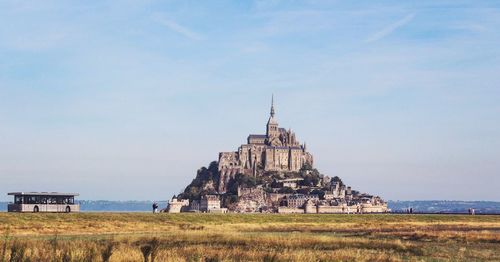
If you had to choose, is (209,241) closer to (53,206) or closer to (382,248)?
(382,248)

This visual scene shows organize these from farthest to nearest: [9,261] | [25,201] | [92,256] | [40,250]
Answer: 1. [25,201]
2. [40,250]
3. [92,256]
4. [9,261]

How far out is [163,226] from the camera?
215ft

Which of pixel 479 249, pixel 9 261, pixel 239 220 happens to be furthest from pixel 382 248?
pixel 239 220

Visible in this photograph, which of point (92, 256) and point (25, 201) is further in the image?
point (25, 201)

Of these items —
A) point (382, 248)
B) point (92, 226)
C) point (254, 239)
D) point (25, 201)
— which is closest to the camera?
point (382, 248)

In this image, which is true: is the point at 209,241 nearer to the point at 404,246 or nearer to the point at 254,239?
the point at 254,239

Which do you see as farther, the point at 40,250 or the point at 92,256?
the point at 40,250

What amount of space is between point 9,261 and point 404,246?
2372cm

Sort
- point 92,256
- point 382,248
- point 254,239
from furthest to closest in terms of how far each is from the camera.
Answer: point 254,239 < point 382,248 < point 92,256

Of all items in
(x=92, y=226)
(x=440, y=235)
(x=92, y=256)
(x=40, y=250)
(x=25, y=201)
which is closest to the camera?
(x=92, y=256)

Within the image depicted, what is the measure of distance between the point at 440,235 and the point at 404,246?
1227cm

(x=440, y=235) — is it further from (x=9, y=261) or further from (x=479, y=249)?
(x=9, y=261)

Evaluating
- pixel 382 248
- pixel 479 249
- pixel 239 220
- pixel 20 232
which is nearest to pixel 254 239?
pixel 382 248

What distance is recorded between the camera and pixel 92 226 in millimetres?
59344
